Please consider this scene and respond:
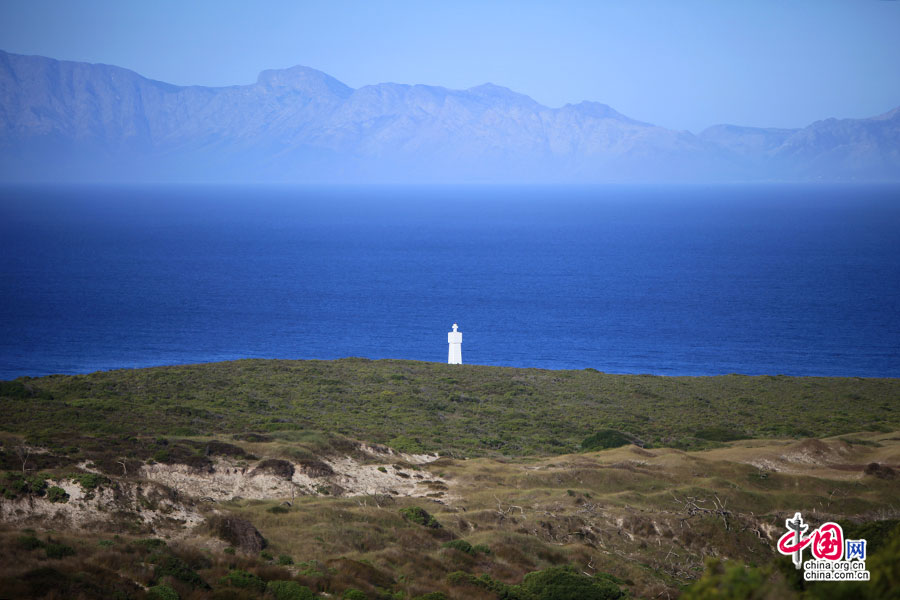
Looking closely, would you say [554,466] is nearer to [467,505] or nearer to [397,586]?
[467,505]

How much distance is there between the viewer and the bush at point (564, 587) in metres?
18.1

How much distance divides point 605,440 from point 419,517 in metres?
14.6

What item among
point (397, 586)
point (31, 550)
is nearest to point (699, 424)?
point (397, 586)

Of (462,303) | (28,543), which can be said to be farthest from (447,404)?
(462,303)

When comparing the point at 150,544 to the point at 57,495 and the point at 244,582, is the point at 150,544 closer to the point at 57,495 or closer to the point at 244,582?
the point at 244,582

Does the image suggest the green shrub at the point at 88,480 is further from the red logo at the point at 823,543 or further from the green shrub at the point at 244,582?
the red logo at the point at 823,543

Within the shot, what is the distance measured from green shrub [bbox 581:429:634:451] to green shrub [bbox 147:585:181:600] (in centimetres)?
2245

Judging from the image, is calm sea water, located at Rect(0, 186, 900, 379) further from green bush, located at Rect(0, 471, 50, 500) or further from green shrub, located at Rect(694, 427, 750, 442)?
green bush, located at Rect(0, 471, 50, 500)

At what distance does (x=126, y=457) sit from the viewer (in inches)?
958

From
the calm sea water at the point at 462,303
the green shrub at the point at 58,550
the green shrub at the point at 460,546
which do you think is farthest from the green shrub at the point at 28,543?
the calm sea water at the point at 462,303

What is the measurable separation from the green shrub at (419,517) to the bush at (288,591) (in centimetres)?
619

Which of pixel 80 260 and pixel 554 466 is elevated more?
pixel 80 260

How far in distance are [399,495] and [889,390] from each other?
124ft

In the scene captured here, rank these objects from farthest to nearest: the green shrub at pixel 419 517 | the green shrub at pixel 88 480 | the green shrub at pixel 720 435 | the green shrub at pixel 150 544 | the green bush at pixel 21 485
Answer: the green shrub at pixel 720 435, the green shrub at pixel 419 517, the green shrub at pixel 88 480, the green bush at pixel 21 485, the green shrub at pixel 150 544
